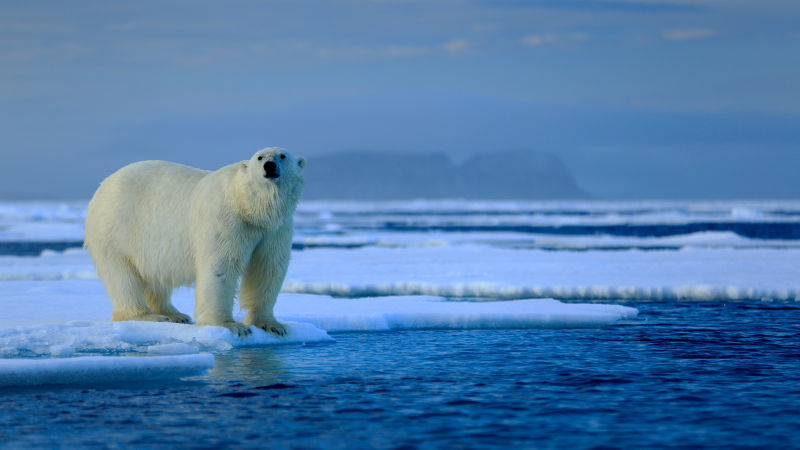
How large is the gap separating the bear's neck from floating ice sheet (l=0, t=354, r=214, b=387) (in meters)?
1.15

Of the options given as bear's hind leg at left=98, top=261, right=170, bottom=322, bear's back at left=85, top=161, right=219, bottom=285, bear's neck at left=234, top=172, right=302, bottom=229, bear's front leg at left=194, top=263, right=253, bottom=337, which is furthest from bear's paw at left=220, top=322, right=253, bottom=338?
bear's hind leg at left=98, top=261, right=170, bottom=322

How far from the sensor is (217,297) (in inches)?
211

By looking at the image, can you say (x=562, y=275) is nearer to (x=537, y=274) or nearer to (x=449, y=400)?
(x=537, y=274)

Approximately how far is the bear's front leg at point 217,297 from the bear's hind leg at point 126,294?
0.75m

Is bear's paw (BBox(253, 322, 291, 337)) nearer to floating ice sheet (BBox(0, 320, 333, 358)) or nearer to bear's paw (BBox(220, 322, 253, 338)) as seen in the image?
floating ice sheet (BBox(0, 320, 333, 358))

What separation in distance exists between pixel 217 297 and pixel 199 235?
48cm

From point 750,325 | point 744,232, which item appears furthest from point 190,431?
point 744,232

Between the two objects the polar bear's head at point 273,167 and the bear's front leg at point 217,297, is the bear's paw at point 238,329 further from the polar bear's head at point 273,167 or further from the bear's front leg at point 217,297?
the polar bear's head at point 273,167

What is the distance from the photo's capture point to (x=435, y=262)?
13180 millimetres

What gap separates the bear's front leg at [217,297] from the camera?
5316 millimetres

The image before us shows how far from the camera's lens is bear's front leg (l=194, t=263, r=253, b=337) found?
17.4ft

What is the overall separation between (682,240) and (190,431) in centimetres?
1822

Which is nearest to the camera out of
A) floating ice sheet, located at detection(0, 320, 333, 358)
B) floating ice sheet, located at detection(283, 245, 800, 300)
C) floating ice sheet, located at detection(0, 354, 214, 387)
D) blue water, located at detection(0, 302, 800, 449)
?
blue water, located at detection(0, 302, 800, 449)

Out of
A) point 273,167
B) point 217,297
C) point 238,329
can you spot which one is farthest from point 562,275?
point 273,167
